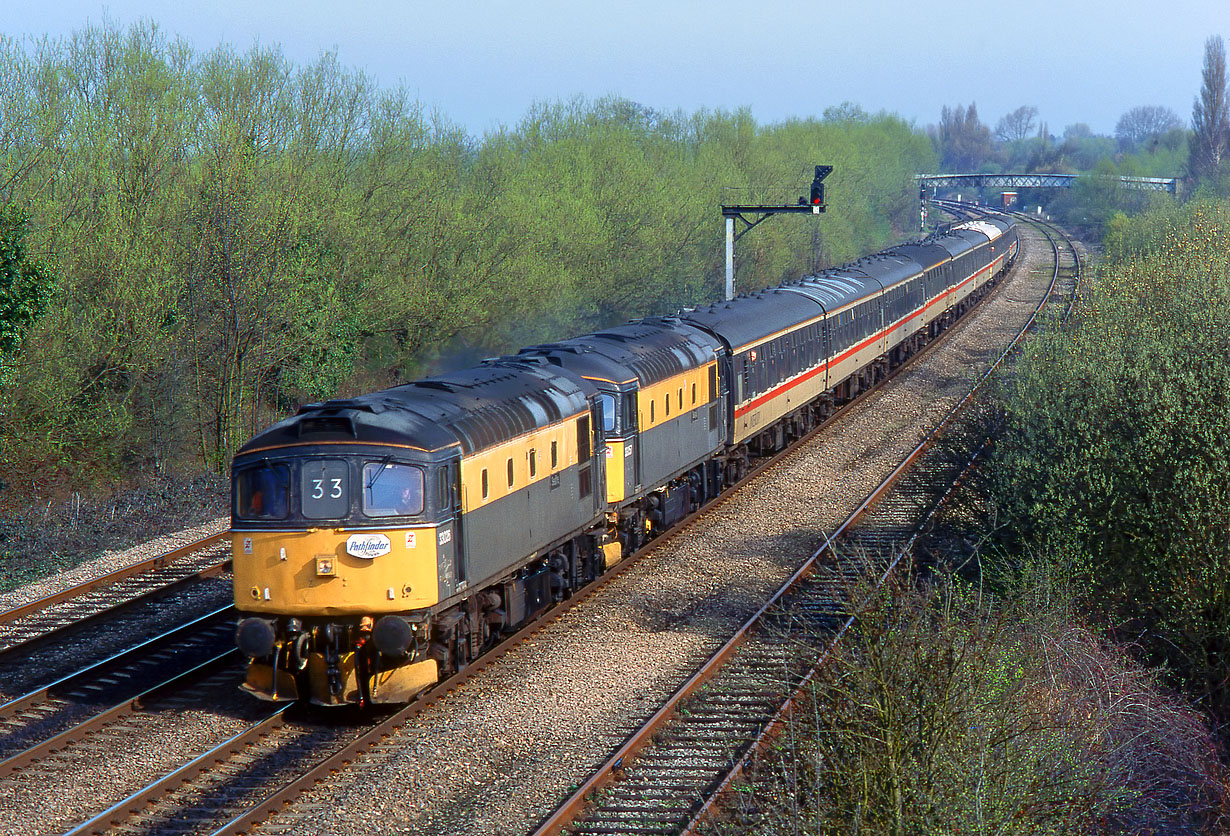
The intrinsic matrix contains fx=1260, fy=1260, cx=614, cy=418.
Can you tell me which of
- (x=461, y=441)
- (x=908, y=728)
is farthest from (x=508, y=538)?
(x=908, y=728)

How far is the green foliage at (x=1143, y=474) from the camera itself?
1498 centimetres

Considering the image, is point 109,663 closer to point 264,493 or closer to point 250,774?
point 264,493

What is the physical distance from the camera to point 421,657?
1308 centimetres

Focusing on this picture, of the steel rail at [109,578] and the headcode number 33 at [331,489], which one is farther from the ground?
the headcode number 33 at [331,489]

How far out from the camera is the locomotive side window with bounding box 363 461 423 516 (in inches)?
491

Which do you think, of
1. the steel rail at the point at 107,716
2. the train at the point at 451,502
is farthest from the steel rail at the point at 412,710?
the steel rail at the point at 107,716

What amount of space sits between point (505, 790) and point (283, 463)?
392 centimetres

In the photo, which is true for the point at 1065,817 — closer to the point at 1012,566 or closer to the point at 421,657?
the point at 421,657

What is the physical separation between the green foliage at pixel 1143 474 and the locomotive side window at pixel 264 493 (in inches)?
376

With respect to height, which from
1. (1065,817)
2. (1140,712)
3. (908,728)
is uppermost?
(908,728)

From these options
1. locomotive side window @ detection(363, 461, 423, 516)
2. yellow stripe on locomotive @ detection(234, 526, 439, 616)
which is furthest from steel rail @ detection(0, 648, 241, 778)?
locomotive side window @ detection(363, 461, 423, 516)

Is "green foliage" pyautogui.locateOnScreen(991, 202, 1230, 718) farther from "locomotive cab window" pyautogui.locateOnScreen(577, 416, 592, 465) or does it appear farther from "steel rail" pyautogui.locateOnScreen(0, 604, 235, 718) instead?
"steel rail" pyautogui.locateOnScreen(0, 604, 235, 718)

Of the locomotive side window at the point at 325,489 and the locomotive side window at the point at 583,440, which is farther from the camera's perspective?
the locomotive side window at the point at 583,440

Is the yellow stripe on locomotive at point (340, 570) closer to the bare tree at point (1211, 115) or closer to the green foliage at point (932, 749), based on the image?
the green foliage at point (932, 749)
